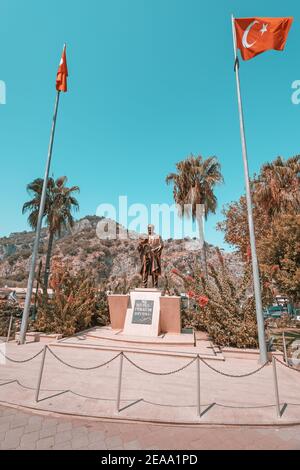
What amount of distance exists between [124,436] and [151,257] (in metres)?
8.22

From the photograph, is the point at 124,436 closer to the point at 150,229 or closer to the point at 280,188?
the point at 150,229

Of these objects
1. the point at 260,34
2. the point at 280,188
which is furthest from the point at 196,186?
the point at 260,34

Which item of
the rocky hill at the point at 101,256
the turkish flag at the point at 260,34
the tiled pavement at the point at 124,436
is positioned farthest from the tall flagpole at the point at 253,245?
the rocky hill at the point at 101,256

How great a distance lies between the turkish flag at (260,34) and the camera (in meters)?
8.38

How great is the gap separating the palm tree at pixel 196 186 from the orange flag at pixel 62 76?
880cm

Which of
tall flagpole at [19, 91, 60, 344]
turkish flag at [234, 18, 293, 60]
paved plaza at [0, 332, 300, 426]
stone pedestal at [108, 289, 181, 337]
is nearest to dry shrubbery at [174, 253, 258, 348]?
paved plaza at [0, 332, 300, 426]

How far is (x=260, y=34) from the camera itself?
341 inches

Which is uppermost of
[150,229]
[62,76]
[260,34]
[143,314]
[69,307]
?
[62,76]

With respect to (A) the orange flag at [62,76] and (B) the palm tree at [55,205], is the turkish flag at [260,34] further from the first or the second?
(B) the palm tree at [55,205]

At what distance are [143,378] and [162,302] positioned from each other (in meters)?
4.61

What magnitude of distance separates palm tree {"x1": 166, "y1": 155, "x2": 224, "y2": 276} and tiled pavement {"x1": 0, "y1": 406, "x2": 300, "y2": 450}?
497 inches

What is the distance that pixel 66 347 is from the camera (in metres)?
8.83

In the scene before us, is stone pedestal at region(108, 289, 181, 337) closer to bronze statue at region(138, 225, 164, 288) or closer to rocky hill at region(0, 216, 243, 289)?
bronze statue at region(138, 225, 164, 288)

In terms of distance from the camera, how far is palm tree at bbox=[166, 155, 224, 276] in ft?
53.0
